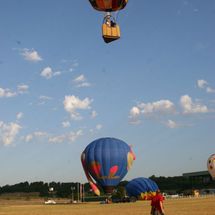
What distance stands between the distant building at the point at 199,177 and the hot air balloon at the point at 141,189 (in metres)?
82.7

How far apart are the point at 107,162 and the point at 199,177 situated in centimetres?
9876

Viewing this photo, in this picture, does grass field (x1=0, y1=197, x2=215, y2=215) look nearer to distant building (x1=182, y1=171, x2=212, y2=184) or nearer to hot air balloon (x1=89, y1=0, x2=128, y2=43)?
hot air balloon (x1=89, y1=0, x2=128, y2=43)

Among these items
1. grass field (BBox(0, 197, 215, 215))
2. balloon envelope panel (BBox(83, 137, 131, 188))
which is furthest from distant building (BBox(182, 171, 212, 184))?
grass field (BBox(0, 197, 215, 215))

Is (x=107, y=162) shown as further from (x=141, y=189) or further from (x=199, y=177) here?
(x=199, y=177)

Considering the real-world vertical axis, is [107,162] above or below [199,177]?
below

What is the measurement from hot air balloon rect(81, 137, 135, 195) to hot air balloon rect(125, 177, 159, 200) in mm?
4231

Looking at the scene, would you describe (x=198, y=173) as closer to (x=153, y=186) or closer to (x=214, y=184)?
(x=214, y=184)

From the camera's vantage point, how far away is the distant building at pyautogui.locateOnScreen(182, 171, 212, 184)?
148488 millimetres

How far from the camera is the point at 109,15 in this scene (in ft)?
105

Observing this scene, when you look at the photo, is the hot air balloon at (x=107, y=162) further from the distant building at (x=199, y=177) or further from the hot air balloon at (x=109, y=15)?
the distant building at (x=199, y=177)

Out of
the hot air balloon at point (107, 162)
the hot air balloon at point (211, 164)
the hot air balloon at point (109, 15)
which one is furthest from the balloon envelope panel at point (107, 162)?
the hot air balloon at point (109, 15)

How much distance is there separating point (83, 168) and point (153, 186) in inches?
450

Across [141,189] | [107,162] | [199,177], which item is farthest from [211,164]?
[199,177]

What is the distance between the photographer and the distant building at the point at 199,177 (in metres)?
148
